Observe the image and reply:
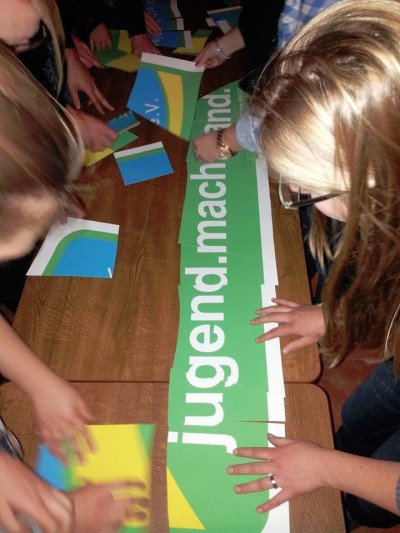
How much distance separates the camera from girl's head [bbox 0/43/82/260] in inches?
23.4

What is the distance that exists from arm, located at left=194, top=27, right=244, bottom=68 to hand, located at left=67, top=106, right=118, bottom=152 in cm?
41

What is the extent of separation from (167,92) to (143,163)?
11.4 inches

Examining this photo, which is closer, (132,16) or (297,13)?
(297,13)

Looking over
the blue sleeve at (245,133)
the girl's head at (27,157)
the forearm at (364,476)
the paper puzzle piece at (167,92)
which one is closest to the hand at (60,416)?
the girl's head at (27,157)

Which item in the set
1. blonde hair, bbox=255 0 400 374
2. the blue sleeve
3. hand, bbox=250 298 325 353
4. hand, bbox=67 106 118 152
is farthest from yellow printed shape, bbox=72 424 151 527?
hand, bbox=67 106 118 152

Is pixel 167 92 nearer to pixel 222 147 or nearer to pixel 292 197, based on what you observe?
pixel 222 147

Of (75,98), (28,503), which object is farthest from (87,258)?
(75,98)

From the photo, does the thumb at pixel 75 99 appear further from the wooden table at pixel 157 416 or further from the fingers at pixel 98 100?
the wooden table at pixel 157 416

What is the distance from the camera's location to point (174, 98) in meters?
1.32

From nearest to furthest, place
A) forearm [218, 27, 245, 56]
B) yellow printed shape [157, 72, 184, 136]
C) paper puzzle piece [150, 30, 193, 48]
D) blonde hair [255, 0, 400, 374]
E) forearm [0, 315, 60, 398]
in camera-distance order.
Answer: blonde hair [255, 0, 400, 374]
forearm [0, 315, 60, 398]
yellow printed shape [157, 72, 184, 136]
forearm [218, 27, 245, 56]
paper puzzle piece [150, 30, 193, 48]

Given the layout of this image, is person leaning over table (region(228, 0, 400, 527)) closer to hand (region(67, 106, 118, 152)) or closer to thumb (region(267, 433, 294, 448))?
thumb (region(267, 433, 294, 448))

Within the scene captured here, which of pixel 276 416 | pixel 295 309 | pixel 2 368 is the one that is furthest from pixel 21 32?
pixel 276 416

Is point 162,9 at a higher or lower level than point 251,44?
higher

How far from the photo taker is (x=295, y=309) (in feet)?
2.97
